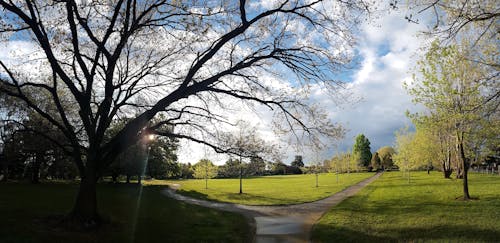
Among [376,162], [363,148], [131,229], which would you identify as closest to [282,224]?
[131,229]

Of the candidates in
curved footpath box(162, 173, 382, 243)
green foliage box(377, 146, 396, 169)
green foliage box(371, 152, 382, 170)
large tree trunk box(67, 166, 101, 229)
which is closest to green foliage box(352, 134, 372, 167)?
green foliage box(371, 152, 382, 170)

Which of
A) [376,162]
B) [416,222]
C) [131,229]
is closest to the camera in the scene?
[131,229]

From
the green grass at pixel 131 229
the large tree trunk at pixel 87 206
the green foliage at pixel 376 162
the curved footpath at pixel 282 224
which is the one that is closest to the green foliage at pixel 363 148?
the green foliage at pixel 376 162

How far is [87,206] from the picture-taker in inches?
450

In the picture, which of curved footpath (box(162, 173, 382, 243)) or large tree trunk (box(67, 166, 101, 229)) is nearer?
large tree trunk (box(67, 166, 101, 229))

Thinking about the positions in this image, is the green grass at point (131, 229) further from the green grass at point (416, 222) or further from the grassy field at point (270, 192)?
the grassy field at point (270, 192)

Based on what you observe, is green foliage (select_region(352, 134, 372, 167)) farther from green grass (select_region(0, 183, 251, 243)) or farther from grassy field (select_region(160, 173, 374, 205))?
green grass (select_region(0, 183, 251, 243))

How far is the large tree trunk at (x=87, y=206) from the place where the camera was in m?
11.2

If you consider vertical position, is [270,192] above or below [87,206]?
below

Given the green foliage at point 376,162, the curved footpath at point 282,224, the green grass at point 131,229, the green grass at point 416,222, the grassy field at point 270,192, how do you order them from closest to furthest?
the green grass at point 131,229, the green grass at point 416,222, the curved footpath at point 282,224, the grassy field at point 270,192, the green foliage at point 376,162

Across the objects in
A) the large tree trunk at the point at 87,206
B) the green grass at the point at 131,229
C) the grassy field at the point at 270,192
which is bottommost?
the grassy field at the point at 270,192

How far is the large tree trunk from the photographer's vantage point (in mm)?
11227

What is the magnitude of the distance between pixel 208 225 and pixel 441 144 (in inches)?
1410

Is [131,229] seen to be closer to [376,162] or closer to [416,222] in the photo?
[416,222]
